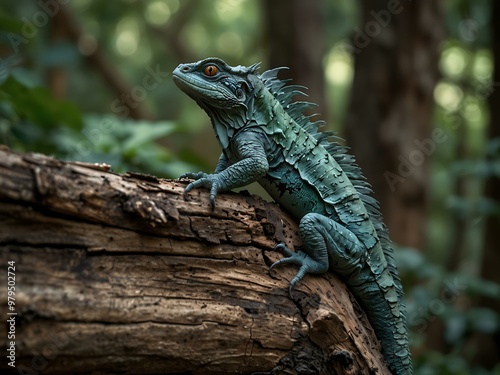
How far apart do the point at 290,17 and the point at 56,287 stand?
27.9ft

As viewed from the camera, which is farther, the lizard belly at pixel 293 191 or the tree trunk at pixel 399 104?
the tree trunk at pixel 399 104

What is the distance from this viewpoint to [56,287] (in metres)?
3.02

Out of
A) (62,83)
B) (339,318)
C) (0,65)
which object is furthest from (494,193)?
(62,83)

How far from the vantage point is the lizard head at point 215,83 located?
4.35 metres

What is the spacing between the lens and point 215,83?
4.41 m

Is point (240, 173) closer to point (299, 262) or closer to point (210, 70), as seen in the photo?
point (299, 262)

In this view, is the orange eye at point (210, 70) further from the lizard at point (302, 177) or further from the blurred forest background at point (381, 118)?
the blurred forest background at point (381, 118)

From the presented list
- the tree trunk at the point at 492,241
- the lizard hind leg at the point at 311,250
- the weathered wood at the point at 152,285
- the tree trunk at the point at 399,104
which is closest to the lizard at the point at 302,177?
the lizard hind leg at the point at 311,250

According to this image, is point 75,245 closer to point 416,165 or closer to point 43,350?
point 43,350

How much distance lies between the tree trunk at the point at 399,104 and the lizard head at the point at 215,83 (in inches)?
198

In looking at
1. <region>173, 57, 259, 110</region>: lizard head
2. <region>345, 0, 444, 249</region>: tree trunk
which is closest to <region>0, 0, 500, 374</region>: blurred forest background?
<region>345, 0, 444, 249</region>: tree trunk

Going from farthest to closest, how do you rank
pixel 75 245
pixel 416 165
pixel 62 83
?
pixel 62 83 → pixel 416 165 → pixel 75 245

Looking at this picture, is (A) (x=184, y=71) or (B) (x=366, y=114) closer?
(A) (x=184, y=71)

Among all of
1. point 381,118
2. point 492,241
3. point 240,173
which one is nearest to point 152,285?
point 240,173
